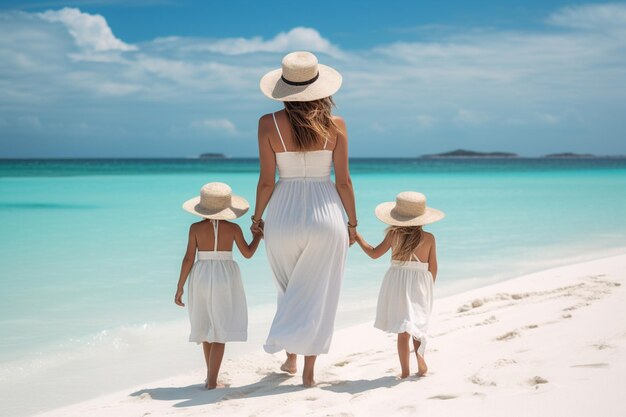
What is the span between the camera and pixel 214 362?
12.6ft

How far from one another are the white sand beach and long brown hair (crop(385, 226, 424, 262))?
0.70 metres

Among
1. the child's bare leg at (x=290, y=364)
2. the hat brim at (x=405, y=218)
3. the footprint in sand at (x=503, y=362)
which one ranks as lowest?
the child's bare leg at (x=290, y=364)

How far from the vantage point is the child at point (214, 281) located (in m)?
3.77

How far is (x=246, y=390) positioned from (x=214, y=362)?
25cm

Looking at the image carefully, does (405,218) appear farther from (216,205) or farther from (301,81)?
(216,205)

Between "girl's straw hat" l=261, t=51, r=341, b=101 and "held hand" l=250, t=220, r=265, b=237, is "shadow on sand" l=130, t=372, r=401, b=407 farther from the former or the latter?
"girl's straw hat" l=261, t=51, r=341, b=101

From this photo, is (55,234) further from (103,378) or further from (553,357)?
(553,357)

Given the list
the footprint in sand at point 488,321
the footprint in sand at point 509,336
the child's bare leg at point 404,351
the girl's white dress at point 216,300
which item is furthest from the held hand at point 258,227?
the footprint in sand at point 488,321

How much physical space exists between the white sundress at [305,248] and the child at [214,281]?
0.21 meters

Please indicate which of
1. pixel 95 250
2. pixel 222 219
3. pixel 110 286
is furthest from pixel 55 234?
pixel 222 219

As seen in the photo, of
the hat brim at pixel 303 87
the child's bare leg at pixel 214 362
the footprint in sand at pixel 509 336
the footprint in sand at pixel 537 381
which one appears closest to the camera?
the footprint in sand at pixel 537 381

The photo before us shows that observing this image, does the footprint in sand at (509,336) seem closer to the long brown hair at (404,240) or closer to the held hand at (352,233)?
the long brown hair at (404,240)

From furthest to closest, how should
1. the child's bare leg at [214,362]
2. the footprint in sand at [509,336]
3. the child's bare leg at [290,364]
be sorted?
the footprint in sand at [509,336]
the child's bare leg at [290,364]
the child's bare leg at [214,362]

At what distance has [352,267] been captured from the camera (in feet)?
26.8
